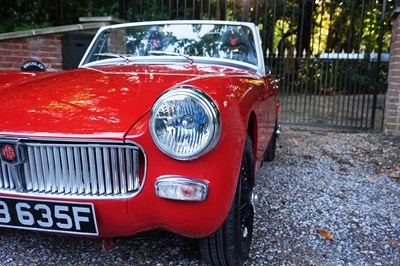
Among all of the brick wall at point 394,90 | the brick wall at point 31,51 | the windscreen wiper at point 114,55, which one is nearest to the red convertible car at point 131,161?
the windscreen wiper at point 114,55

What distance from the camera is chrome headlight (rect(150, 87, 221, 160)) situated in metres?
1.47

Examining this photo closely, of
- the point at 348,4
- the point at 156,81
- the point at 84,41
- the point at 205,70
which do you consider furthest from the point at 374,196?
the point at 348,4

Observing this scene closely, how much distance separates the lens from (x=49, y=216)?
162 cm

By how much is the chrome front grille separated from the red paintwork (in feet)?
0.20

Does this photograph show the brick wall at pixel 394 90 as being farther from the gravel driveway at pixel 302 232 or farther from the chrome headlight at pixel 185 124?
the chrome headlight at pixel 185 124

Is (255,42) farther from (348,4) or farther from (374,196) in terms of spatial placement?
(348,4)

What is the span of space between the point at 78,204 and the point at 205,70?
120cm

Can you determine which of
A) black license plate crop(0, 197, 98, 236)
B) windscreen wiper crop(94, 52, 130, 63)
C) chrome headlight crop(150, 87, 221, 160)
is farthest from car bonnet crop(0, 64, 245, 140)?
windscreen wiper crop(94, 52, 130, 63)

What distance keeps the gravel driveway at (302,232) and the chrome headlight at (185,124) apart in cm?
55

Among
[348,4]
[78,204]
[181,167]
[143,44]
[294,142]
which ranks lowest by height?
[294,142]

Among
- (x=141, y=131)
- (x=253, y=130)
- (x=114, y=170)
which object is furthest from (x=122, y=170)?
(x=253, y=130)

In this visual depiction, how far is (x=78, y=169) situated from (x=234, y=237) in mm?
780

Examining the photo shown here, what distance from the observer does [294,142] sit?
5219mm

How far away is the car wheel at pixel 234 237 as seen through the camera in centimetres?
174
